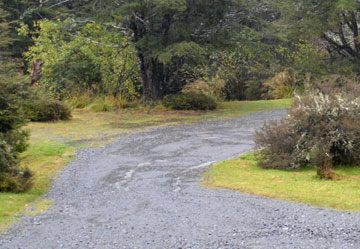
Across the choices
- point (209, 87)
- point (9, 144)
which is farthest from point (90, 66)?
point (9, 144)

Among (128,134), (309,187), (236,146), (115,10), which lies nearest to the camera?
(309,187)

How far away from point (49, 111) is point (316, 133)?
1160cm

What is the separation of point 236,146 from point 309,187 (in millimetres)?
5081

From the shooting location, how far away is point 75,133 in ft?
58.1

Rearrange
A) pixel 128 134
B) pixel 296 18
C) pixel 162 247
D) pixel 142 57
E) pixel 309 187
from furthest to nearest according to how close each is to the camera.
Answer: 1. pixel 296 18
2. pixel 142 57
3. pixel 128 134
4. pixel 309 187
5. pixel 162 247

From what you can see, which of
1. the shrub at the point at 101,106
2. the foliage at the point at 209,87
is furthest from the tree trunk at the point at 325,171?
the foliage at the point at 209,87

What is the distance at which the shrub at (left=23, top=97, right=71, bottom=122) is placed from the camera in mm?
19984

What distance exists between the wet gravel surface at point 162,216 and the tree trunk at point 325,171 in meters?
2.16

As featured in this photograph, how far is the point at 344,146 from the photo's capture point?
37.6 feet

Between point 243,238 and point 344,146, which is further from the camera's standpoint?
point 344,146

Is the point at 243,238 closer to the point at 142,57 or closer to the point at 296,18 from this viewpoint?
the point at 142,57

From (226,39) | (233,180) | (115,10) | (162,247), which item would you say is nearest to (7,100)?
(233,180)

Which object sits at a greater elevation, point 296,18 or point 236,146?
point 296,18

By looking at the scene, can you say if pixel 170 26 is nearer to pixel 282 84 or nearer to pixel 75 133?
pixel 75 133
